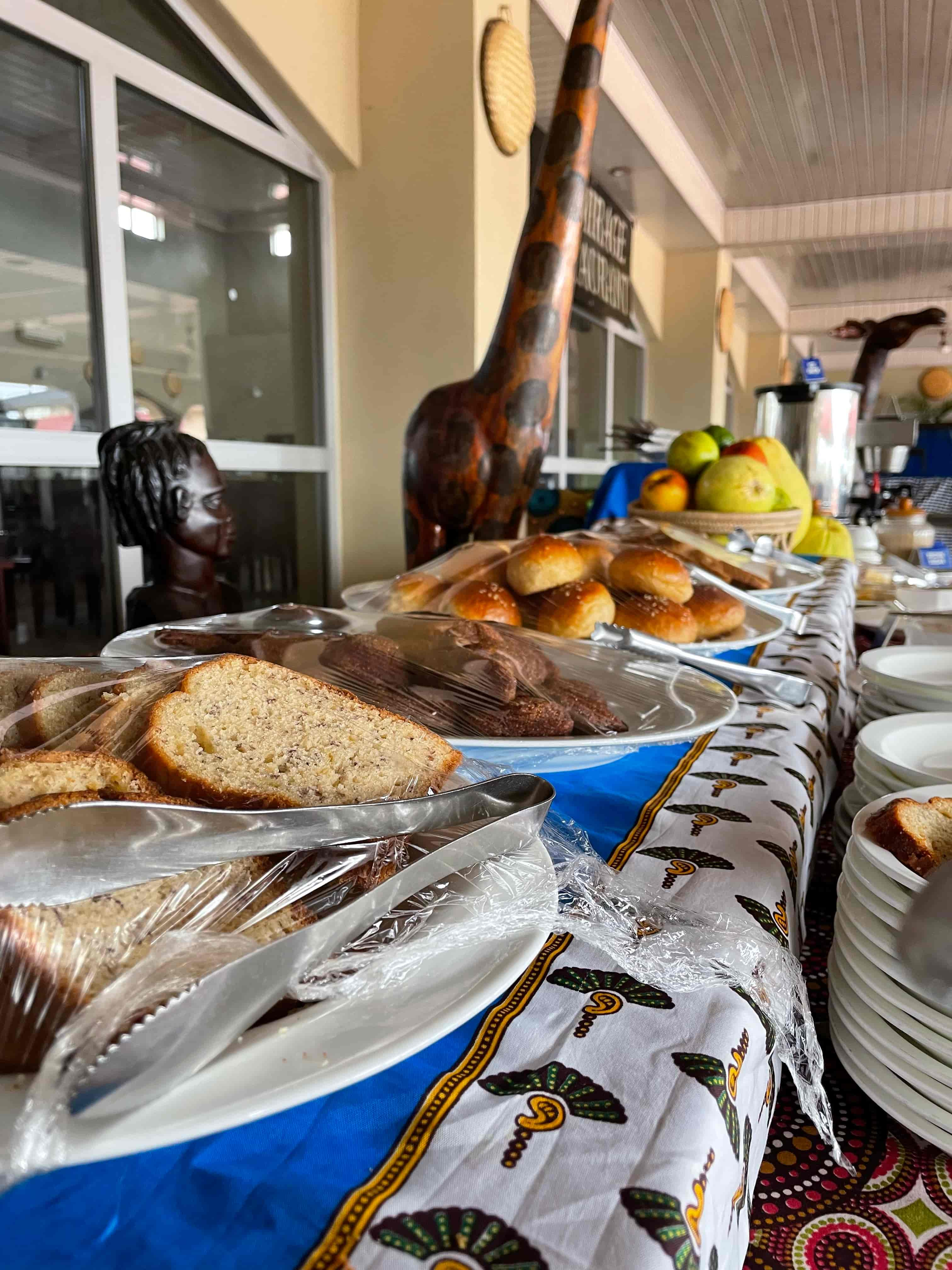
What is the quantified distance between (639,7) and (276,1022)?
12.6 feet

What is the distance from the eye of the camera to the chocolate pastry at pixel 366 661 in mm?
521

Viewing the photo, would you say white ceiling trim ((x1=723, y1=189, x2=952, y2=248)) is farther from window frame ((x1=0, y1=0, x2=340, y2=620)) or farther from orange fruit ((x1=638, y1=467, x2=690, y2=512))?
orange fruit ((x1=638, y1=467, x2=690, y2=512))

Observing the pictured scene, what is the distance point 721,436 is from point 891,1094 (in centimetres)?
164

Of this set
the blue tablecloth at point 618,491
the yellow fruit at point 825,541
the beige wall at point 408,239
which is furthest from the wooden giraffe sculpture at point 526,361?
the beige wall at point 408,239

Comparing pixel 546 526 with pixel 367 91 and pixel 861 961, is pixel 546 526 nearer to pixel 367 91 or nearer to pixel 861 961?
pixel 367 91

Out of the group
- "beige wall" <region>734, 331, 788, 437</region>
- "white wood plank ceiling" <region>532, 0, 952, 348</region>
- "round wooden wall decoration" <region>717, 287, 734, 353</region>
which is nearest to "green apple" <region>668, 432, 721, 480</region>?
"white wood plank ceiling" <region>532, 0, 952, 348</region>

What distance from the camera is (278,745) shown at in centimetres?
40

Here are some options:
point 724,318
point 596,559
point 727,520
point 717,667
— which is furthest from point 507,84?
point 724,318

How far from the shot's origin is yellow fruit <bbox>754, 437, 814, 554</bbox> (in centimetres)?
165

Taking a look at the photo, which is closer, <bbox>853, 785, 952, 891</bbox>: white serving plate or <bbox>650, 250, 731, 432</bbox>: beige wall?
<bbox>853, 785, 952, 891</bbox>: white serving plate

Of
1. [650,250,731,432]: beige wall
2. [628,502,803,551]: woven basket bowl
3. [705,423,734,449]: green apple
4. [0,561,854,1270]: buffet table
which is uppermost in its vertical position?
[650,250,731,432]: beige wall

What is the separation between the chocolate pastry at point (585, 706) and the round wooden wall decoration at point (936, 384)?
888cm

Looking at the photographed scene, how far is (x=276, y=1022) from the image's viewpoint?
0.25m

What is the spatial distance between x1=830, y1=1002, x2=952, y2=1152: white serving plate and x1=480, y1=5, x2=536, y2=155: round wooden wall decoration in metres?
2.58
